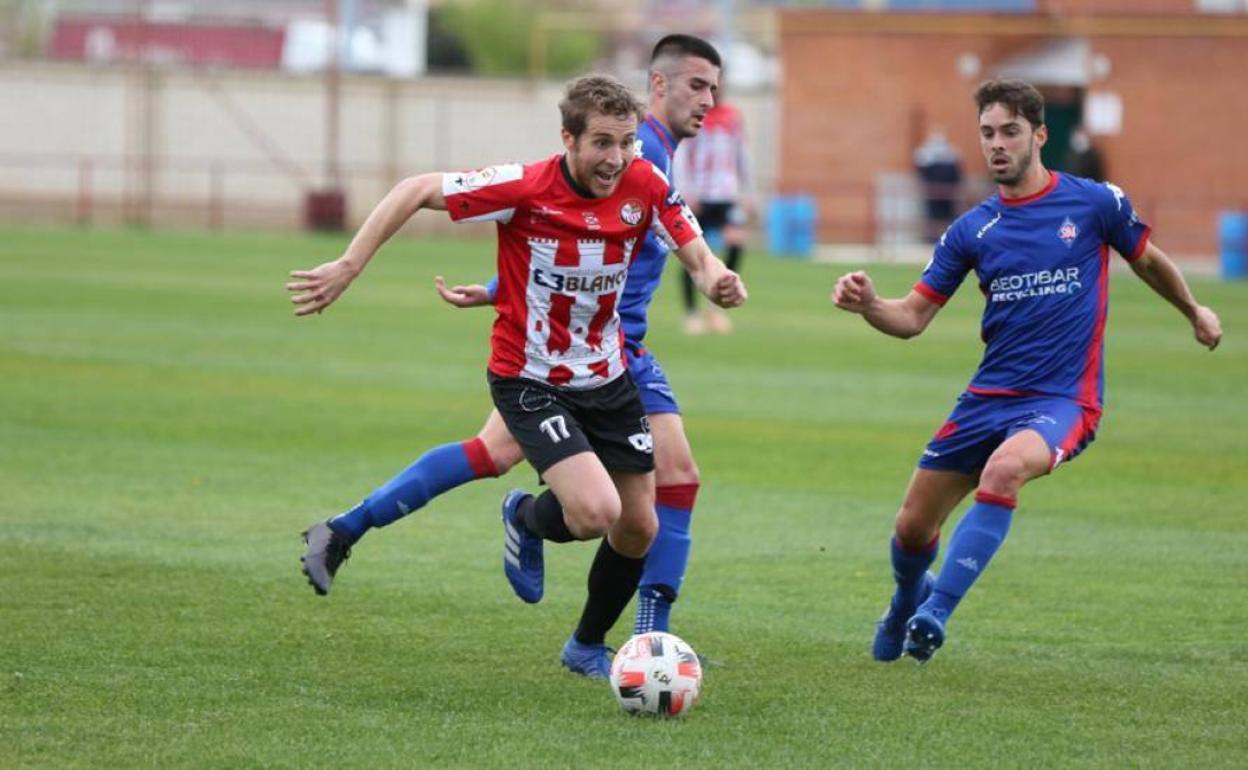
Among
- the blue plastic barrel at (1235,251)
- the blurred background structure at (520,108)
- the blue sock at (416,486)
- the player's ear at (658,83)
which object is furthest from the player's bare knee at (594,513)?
the blurred background structure at (520,108)

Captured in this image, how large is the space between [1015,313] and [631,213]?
1509mm

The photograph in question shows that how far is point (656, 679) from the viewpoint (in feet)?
21.3

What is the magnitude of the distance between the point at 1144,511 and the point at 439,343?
10.4 meters

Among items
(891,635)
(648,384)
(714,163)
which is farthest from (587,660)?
(714,163)

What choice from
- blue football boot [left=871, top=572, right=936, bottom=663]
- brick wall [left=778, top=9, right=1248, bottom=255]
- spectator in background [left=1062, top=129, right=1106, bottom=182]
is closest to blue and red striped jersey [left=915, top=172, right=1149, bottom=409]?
blue football boot [left=871, top=572, right=936, bottom=663]

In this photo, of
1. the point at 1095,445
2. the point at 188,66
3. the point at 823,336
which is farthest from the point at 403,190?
the point at 188,66

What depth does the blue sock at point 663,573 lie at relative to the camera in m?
7.41

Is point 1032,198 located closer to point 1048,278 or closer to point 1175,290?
point 1048,278

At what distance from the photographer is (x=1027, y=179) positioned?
24.8 ft

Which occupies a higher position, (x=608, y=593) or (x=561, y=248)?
(x=561, y=248)

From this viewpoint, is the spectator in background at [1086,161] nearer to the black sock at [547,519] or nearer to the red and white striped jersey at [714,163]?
the red and white striped jersey at [714,163]

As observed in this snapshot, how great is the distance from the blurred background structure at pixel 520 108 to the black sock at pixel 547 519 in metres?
32.1

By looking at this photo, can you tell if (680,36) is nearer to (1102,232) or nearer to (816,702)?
(1102,232)

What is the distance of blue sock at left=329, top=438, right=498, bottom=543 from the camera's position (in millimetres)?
7398
